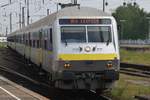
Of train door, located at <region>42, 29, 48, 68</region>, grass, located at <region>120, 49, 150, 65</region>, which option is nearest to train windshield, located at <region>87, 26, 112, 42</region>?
train door, located at <region>42, 29, 48, 68</region>

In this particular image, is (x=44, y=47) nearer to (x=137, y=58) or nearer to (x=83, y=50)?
(x=83, y=50)

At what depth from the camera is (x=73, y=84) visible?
16.3 meters

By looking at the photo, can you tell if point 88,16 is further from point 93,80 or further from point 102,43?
point 93,80

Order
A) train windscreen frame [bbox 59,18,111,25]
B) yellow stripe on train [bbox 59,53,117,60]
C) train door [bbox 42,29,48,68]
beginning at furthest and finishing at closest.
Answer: train door [bbox 42,29,48,68] → train windscreen frame [bbox 59,18,111,25] → yellow stripe on train [bbox 59,53,117,60]

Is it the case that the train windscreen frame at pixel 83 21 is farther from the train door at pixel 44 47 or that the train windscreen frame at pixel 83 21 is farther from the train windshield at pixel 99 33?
the train door at pixel 44 47

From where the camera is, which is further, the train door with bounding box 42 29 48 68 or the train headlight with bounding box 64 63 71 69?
the train door with bounding box 42 29 48 68

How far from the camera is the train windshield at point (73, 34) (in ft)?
55.1

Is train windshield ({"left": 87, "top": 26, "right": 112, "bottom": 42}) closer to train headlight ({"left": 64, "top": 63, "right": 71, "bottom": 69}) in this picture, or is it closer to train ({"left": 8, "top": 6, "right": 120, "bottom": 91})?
train ({"left": 8, "top": 6, "right": 120, "bottom": 91})

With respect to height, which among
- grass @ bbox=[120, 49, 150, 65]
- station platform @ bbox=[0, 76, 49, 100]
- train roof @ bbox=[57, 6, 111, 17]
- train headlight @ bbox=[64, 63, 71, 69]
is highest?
train roof @ bbox=[57, 6, 111, 17]

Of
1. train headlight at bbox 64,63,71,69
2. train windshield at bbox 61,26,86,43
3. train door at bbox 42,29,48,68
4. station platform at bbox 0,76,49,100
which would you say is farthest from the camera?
train door at bbox 42,29,48,68

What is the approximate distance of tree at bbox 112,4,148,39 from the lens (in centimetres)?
12938

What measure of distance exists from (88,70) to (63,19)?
2005 mm

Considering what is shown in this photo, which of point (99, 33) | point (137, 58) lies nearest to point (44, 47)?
point (99, 33)

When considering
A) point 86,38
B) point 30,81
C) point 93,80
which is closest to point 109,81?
point 93,80
